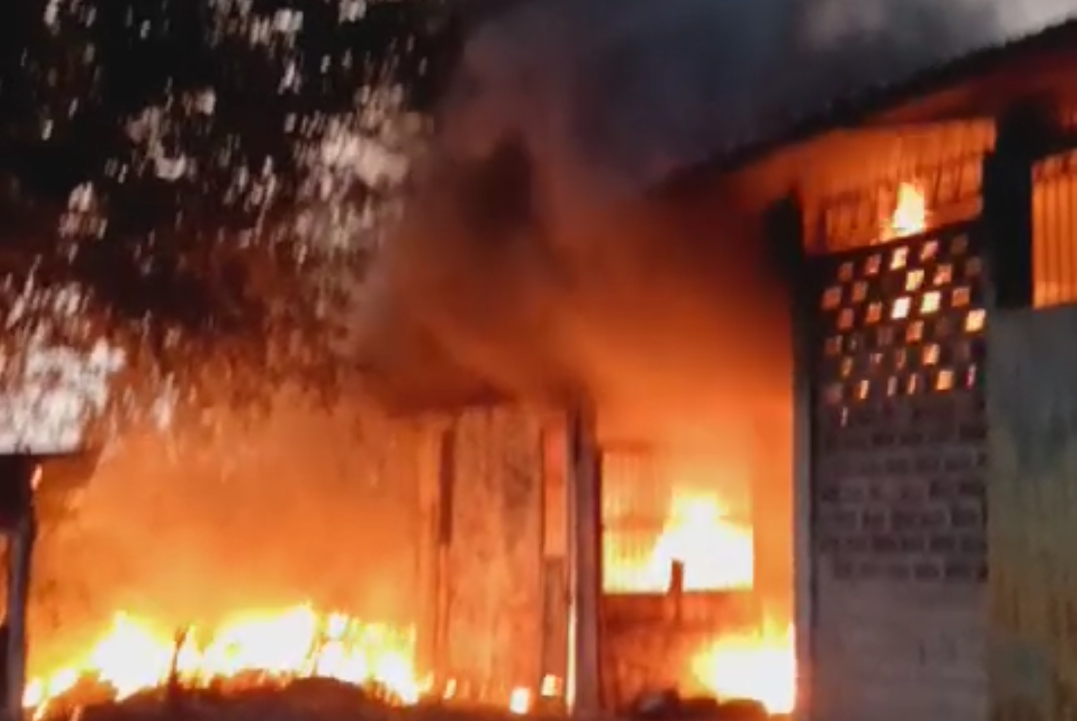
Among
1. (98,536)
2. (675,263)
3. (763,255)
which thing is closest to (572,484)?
(675,263)

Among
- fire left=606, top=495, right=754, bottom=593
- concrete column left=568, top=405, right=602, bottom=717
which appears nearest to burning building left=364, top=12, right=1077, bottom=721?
concrete column left=568, top=405, right=602, bottom=717

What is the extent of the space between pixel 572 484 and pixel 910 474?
4767 millimetres

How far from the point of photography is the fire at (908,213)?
9469 mm

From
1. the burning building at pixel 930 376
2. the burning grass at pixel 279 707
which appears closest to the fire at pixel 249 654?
the burning grass at pixel 279 707

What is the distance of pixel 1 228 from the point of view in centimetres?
1261

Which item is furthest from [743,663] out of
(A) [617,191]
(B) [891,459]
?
(B) [891,459]

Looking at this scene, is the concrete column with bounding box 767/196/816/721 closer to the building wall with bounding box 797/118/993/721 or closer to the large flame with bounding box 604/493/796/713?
the building wall with bounding box 797/118/993/721

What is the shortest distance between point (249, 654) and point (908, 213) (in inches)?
375

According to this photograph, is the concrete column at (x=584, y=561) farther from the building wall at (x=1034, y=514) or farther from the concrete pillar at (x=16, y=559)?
the building wall at (x=1034, y=514)

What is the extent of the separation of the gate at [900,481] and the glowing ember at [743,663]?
402 centimetres

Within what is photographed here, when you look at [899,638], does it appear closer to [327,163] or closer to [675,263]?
[675,263]

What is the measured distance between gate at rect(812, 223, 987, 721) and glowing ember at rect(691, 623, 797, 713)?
4017mm

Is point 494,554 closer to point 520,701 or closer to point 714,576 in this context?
point 520,701

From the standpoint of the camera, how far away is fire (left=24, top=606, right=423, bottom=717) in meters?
15.8
